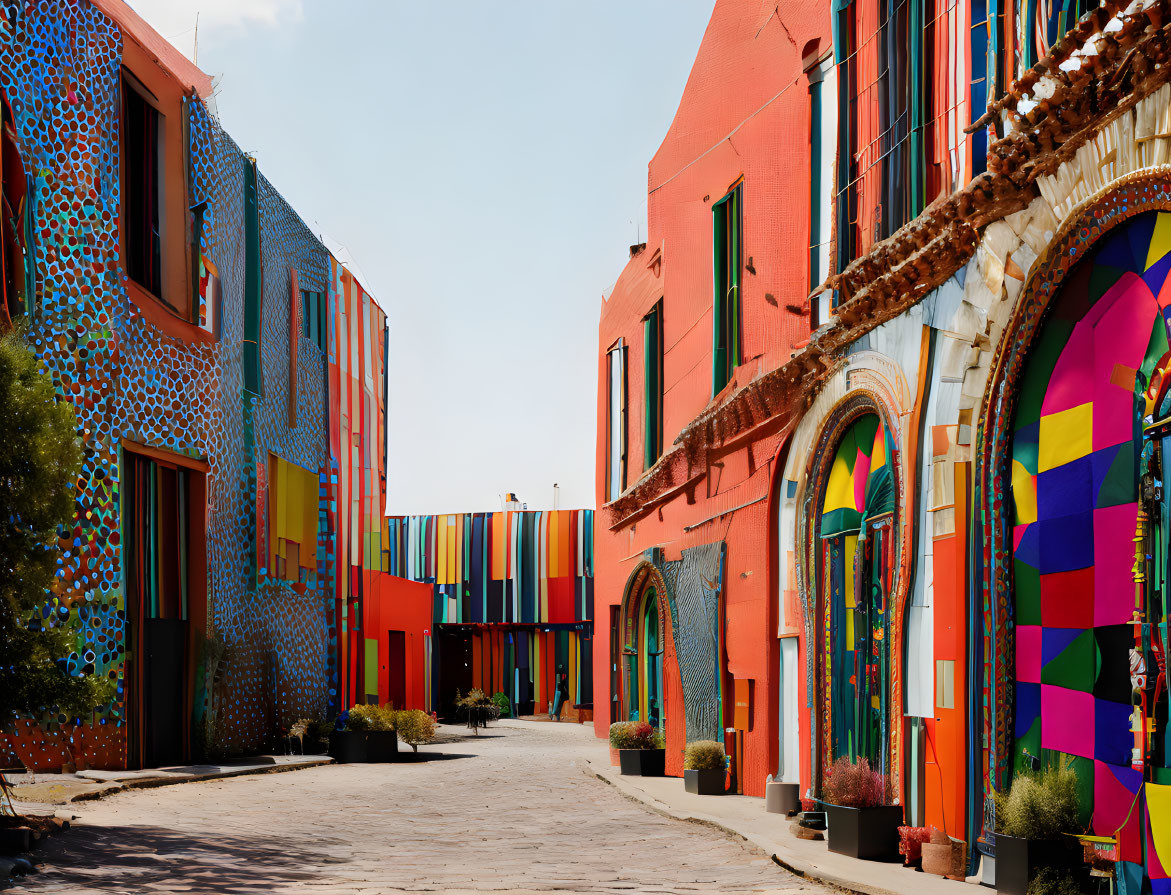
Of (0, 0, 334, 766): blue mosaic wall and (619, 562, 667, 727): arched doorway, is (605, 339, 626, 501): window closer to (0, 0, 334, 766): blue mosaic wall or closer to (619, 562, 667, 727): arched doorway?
(619, 562, 667, 727): arched doorway

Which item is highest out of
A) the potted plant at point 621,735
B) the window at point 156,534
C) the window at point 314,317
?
the window at point 314,317

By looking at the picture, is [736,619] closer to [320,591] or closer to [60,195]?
[60,195]

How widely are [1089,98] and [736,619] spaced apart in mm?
8691

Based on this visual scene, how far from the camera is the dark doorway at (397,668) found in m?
33.1

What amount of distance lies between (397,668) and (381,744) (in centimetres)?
1272

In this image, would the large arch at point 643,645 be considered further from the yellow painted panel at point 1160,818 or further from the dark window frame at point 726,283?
the yellow painted panel at point 1160,818

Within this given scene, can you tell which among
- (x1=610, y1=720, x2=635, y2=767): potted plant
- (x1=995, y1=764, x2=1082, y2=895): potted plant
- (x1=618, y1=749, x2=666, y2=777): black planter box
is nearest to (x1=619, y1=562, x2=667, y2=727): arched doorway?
(x1=610, y1=720, x2=635, y2=767): potted plant

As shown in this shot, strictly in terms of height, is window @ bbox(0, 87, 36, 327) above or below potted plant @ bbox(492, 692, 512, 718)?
above

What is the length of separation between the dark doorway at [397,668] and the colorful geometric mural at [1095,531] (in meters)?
26.7

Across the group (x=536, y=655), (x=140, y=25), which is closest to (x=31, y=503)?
(x=140, y=25)

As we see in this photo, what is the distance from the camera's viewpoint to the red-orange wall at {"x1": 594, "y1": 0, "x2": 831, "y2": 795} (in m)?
13.2

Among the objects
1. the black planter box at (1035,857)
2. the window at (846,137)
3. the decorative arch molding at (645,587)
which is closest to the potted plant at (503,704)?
the decorative arch molding at (645,587)

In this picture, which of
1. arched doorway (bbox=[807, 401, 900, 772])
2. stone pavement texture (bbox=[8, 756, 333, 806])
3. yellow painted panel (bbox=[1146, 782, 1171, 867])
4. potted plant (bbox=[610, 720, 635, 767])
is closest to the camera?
yellow painted panel (bbox=[1146, 782, 1171, 867])

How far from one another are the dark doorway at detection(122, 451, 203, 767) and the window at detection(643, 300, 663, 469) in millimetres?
7859
